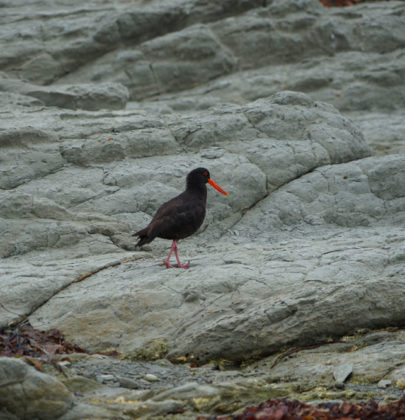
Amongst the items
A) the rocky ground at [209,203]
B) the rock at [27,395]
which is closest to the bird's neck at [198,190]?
the rocky ground at [209,203]

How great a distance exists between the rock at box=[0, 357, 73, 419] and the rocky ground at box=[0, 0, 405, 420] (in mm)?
13

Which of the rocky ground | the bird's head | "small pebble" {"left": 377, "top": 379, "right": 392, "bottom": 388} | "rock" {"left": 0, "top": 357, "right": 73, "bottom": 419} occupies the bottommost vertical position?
the rocky ground

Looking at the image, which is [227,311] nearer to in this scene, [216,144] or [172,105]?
[216,144]

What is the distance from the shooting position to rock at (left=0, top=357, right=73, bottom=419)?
5531mm

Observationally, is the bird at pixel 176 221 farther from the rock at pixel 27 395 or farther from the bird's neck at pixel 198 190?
the rock at pixel 27 395

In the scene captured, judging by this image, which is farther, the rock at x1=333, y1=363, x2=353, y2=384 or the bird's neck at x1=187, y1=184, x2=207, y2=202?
the bird's neck at x1=187, y1=184, x2=207, y2=202

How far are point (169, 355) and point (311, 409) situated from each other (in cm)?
264

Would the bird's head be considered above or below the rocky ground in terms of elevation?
above

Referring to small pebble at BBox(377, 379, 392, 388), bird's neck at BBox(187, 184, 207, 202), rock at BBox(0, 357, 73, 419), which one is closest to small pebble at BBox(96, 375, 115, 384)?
rock at BBox(0, 357, 73, 419)

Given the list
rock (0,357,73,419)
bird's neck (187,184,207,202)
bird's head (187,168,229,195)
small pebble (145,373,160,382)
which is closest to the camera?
rock (0,357,73,419)

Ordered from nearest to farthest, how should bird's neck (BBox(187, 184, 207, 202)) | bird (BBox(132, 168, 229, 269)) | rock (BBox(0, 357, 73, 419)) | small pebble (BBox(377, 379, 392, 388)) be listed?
A: rock (BBox(0, 357, 73, 419)), small pebble (BBox(377, 379, 392, 388)), bird (BBox(132, 168, 229, 269)), bird's neck (BBox(187, 184, 207, 202))

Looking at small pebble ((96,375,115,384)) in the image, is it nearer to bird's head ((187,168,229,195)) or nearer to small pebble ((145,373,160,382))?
small pebble ((145,373,160,382))

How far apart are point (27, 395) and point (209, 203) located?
7.53m

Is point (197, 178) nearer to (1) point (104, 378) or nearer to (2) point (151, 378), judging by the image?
(2) point (151, 378)
